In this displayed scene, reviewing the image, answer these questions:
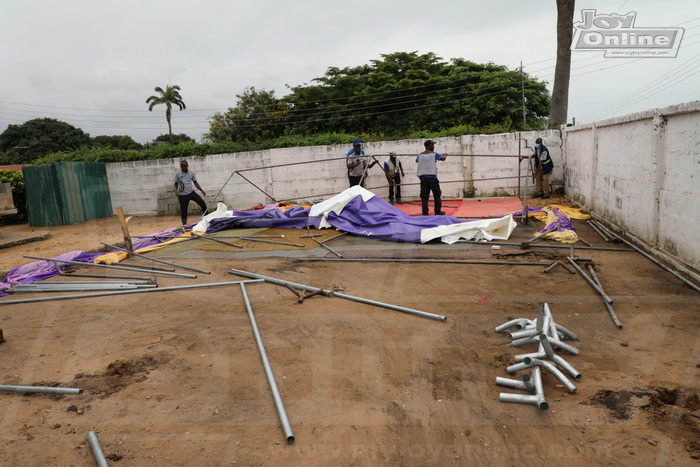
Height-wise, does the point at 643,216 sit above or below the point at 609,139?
below

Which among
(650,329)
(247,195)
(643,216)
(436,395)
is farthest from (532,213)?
(247,195)

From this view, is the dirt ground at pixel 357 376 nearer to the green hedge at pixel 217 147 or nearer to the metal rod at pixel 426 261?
the metal rod at pixel 426 261

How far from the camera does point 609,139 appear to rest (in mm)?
8453

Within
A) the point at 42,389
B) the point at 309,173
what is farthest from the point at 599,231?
the point at 309,173

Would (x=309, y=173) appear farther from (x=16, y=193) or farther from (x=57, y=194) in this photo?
(x=16, y=193)

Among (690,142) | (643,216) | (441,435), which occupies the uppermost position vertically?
(690,142)

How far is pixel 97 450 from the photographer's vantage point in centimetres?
256

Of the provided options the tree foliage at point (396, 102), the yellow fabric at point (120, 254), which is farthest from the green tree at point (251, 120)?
the yellow fabric at point (120, 254)

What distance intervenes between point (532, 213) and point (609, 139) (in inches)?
78.4

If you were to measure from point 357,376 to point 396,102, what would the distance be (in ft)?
91.6

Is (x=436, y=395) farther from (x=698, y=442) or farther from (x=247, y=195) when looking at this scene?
(x=247, y=195)

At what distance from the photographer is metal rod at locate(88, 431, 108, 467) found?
→ 247 centimetres

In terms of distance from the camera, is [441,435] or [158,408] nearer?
[441,435]

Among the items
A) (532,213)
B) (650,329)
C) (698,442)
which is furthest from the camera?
(532,213)
